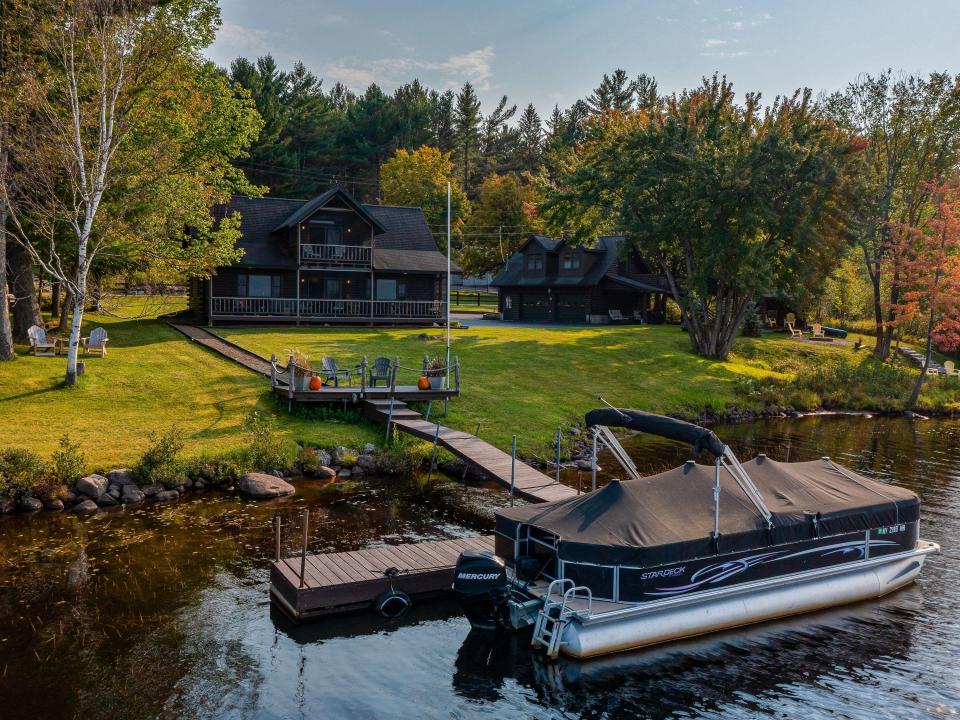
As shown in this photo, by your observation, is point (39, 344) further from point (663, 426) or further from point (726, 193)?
point (726, 193)

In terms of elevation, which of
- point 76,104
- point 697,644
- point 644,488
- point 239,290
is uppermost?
point 76,104

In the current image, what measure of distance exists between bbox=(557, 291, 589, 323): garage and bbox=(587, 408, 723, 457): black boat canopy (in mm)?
46017

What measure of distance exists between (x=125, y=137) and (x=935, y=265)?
41551 millimetres

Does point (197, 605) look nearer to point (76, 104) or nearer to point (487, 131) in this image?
point (76, 104)

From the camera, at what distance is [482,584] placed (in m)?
14.1

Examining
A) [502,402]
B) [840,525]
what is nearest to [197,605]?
[840,525]

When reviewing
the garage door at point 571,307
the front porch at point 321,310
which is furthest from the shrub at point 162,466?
the garage door at point 571,307

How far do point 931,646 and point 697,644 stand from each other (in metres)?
4.30

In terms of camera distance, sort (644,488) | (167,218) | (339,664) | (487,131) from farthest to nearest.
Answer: (487,131) → (167,218) → (644,488) → (339,664)

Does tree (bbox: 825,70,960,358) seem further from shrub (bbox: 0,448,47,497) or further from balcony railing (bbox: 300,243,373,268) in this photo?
shrub (bbox: 0,448,47,497)

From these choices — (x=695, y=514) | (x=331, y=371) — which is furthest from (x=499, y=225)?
(x=695, y=514)

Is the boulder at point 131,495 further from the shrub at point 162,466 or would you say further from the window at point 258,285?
the window at point 258,285

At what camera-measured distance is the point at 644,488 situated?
15516mm

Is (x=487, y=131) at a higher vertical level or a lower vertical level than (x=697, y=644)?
higher
